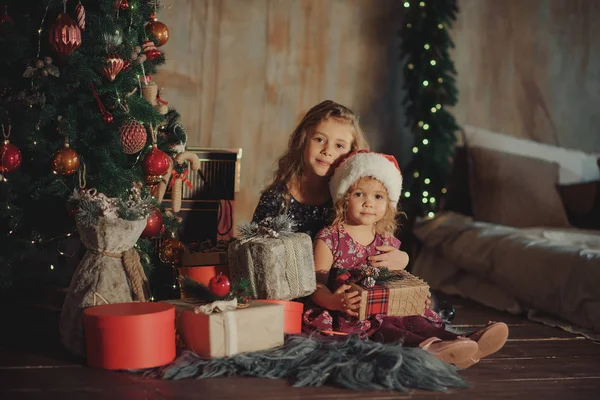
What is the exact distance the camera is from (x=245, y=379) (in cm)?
242

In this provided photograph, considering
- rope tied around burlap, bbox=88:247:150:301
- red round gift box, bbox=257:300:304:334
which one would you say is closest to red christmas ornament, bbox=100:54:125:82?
rope tied around burlap, bbox=88:247:150:301

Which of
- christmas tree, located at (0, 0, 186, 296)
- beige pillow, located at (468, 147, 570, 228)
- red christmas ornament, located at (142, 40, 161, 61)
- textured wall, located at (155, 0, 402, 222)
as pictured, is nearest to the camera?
christmas tree, located at (0, 0, 186, 296)

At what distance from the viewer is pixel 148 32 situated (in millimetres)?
3361

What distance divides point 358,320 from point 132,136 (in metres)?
1.16

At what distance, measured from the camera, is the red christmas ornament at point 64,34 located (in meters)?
2.89

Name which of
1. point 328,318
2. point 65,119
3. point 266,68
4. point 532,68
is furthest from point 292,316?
point 532,68

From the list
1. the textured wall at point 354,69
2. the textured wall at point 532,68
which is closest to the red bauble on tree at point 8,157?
the textured wall at point 354,69

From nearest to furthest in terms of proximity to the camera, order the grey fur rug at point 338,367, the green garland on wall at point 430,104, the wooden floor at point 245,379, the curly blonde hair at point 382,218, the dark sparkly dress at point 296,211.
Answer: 1. the wooden floor at point 245,379
2. the grey fur rug at point 338,367
3. the curly blonde hair at point 382,218
4. the dark sparkly dress at point 296,211
5. the green garland on wall at point 430,104

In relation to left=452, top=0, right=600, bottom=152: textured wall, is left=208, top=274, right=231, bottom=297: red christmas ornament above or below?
below

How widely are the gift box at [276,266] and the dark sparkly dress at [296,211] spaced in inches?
15.9

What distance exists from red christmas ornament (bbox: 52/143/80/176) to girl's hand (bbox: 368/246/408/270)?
4.12 ft

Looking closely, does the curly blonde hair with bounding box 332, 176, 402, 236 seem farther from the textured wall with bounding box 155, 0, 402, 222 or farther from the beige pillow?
the textured wall with bounding box 155, 0, 402, 222

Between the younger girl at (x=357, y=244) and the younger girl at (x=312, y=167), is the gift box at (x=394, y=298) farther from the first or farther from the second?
the younger girl at (x=312, y=167)

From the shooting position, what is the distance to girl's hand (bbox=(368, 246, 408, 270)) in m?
3.07
